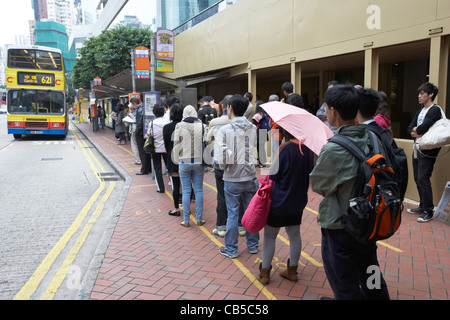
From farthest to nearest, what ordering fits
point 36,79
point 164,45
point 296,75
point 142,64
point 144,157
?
1. point 36,79
2. point 142,64
3. point 164,45
4. point 144,157
5. point 296,75

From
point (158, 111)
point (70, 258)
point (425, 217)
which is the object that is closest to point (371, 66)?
point (425, 217)

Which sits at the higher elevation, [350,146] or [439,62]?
[439,62]

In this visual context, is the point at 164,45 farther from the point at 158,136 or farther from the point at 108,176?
the point at 158,136

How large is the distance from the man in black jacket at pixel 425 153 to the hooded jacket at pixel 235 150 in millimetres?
2814

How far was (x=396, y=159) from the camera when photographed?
115 inches

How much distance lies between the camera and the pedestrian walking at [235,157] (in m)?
4.13

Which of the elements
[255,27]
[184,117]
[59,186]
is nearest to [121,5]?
[255,27]

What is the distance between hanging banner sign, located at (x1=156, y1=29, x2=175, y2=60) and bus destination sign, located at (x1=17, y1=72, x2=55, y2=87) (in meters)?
9.25

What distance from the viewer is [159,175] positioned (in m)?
7.60

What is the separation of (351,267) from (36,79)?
20.1 meters

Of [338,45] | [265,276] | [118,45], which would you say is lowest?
[265,276]

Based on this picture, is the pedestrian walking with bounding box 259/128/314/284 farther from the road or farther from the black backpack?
the road

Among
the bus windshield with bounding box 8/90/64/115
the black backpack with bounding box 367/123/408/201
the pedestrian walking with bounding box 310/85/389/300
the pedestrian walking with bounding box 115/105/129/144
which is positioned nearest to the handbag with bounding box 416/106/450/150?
the black backpack with bounding box 367/123/408/201
